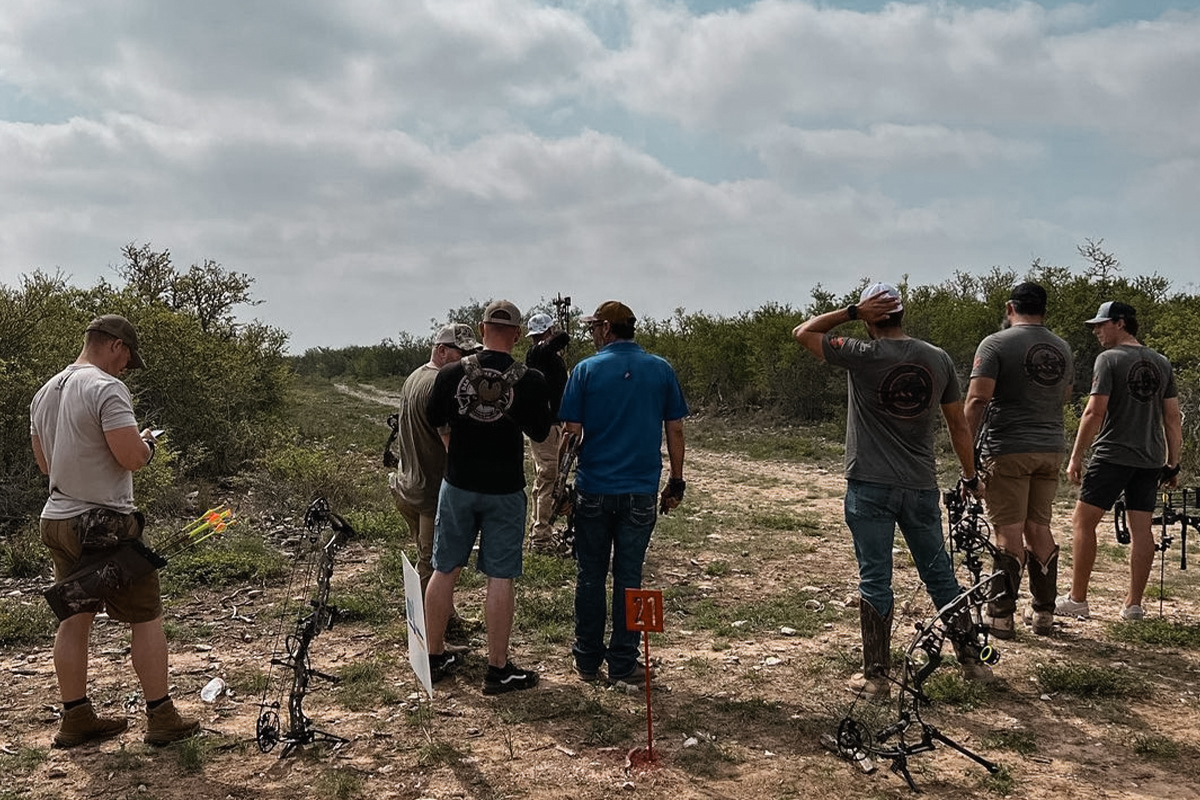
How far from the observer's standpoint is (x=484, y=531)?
15.4ft

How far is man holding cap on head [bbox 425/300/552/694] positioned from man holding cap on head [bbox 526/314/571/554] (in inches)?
66.4

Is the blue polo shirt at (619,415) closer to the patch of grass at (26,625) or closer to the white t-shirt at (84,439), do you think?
the white t-shirt at (84,439)

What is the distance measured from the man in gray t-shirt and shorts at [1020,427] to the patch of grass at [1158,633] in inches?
19.8

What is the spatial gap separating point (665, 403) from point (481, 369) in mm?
1003

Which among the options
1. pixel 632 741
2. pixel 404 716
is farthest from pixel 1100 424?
pixel 404 716

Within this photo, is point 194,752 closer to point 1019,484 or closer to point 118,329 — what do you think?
point 118,329

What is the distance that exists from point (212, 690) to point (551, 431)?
3589 mm

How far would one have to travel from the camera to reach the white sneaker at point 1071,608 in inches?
230

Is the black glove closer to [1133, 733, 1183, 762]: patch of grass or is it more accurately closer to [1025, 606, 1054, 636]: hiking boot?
[1133, 733, 1183, 762]: patch of grass

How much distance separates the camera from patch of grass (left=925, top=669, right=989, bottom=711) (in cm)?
445

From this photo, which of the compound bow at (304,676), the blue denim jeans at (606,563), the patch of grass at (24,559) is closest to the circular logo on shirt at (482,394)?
the blue denim jeans at (606,563)

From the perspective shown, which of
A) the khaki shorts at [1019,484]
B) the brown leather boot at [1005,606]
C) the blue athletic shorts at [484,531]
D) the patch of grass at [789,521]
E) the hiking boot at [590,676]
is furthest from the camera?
the patch of grass at [789,521]

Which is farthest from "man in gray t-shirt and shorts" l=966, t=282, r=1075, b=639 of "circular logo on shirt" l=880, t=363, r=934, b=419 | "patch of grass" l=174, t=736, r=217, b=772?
"patch of grass" l=174, t=736, r=217, b=772

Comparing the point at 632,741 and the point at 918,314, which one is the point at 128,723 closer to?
the point at 632,741
